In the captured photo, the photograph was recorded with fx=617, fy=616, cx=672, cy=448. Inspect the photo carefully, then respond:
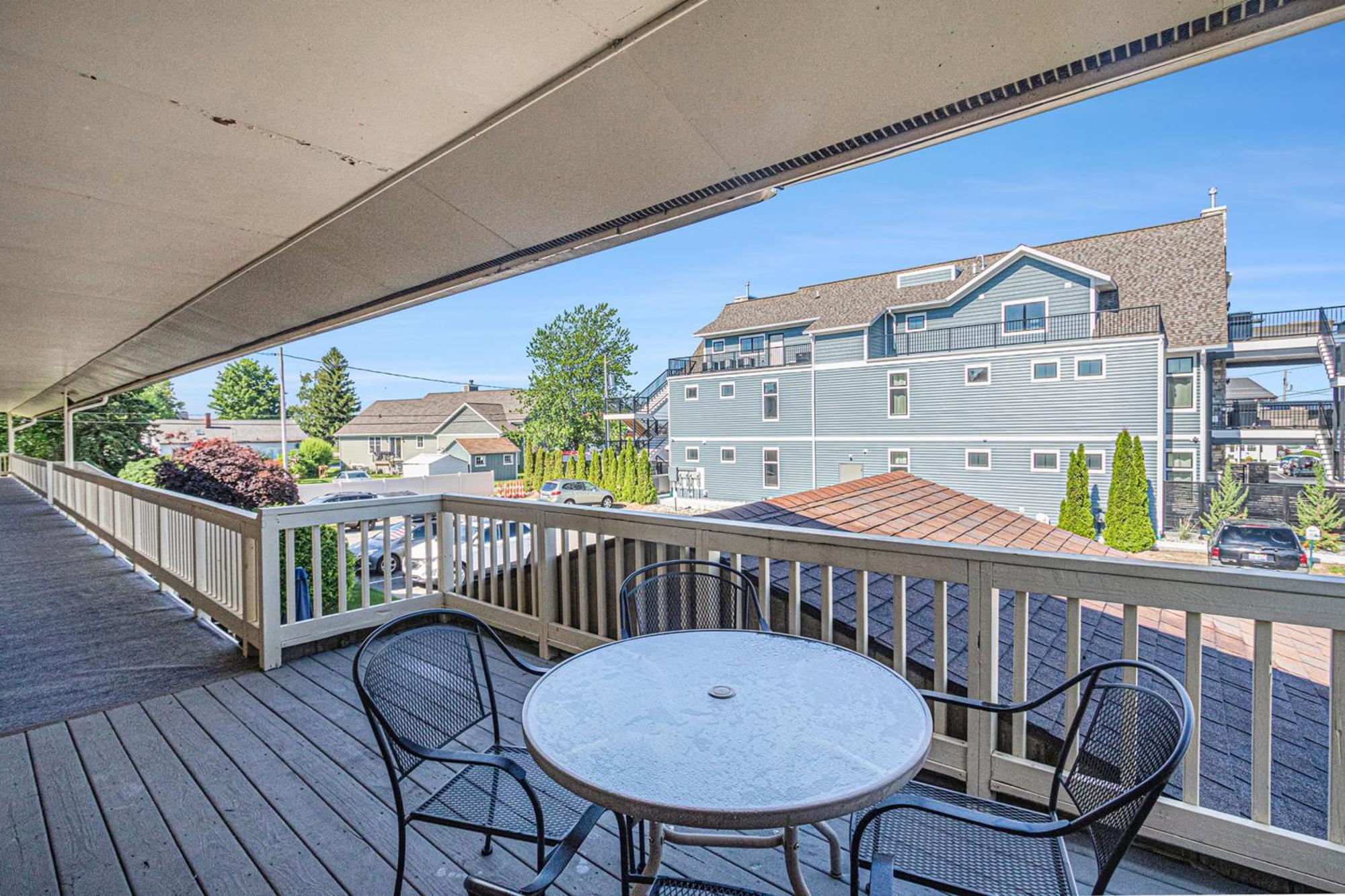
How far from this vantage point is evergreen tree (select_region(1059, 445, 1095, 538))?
13.8 metres

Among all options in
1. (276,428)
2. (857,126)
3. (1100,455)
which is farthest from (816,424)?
(276,428)

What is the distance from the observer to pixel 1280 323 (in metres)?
15.1

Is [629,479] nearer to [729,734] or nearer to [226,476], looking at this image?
[226,476]

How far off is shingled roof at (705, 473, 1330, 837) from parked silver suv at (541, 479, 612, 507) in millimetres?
16396

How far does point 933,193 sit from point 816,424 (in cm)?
1539

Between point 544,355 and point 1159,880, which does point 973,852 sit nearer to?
point 1159,880

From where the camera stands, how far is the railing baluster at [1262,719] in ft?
5.46

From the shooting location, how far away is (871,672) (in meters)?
1.70

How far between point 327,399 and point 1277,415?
52042 mm

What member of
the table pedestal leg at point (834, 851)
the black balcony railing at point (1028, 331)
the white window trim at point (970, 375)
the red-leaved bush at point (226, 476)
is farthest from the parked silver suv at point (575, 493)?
the table pedestal leg at point (834, 851)

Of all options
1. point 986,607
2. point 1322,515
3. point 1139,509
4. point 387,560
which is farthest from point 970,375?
point 387,560

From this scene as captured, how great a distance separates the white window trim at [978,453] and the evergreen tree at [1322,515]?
5.67 metres

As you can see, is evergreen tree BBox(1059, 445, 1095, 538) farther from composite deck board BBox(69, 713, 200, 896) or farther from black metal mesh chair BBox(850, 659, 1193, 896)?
composite deck board BBox(69, 713, 200, 896)

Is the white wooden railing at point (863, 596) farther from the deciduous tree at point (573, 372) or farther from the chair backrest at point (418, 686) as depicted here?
the deciduous tree at point (573, 372)
